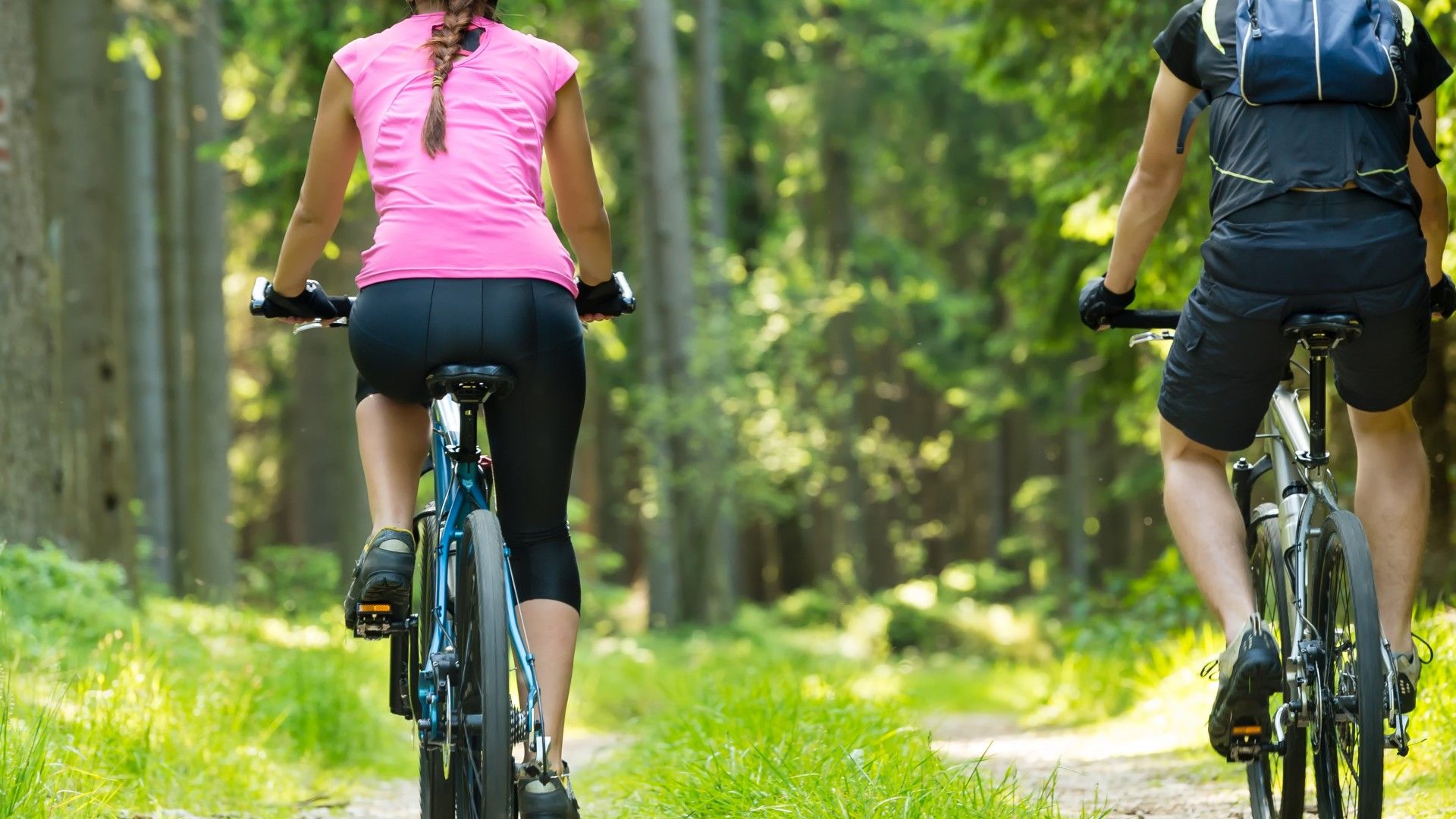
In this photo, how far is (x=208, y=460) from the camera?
1576cm

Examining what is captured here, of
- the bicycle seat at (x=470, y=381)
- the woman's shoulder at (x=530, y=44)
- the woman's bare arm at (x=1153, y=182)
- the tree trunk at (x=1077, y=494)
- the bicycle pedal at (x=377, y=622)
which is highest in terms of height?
the woman's shoulder at (x=530, y=44)

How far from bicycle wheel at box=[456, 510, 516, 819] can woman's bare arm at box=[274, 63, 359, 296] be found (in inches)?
31.1

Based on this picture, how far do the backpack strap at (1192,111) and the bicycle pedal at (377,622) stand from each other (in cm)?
200

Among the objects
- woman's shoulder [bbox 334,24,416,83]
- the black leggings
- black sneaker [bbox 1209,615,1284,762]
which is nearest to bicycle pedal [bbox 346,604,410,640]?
the black leggings

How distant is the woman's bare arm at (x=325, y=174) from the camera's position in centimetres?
352

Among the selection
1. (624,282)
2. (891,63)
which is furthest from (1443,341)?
(891,63)

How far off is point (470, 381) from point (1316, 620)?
1.89 metres

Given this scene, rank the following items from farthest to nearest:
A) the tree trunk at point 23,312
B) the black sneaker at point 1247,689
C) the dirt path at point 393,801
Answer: the tree trunk at point 23,312
the dirt path at point 393,801
the black sneaker at point 1247,689

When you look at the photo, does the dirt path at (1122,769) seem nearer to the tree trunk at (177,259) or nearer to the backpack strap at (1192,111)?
the backpack strap at (1192,111)

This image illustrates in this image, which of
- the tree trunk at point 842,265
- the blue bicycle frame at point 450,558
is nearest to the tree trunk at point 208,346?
the tree trunk at point 842,265

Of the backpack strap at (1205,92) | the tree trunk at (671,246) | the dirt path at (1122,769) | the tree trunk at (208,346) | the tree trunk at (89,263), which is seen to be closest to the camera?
the backpack strap at (1205,92)

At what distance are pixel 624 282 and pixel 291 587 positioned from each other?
17816 mm

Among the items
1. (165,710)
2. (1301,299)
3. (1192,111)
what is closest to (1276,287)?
(1301,299)

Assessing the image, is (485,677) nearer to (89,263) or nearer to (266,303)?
(266,303)
